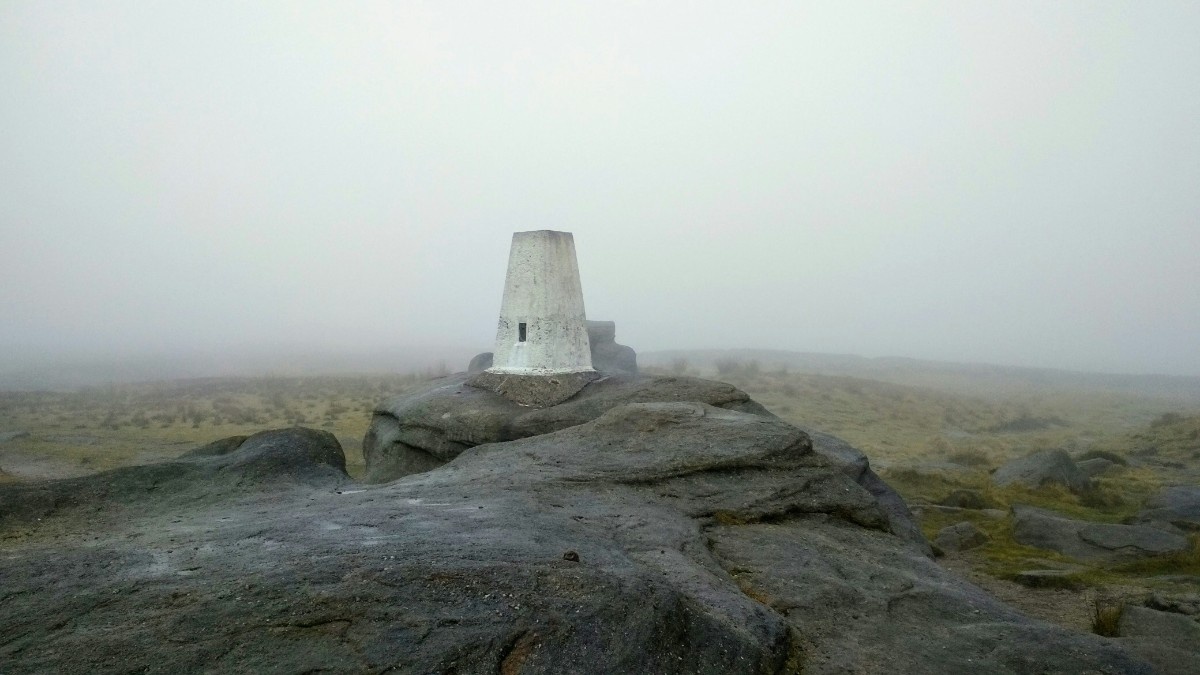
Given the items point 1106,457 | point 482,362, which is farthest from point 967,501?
point 482,362

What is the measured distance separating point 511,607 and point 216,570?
8.13 ft

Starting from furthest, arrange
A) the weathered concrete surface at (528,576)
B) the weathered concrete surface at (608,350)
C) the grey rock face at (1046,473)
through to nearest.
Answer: the weathered concrete surface at (608,350) < the grey rock face at (1046,473) < the weathered concrete surface at (528,576)

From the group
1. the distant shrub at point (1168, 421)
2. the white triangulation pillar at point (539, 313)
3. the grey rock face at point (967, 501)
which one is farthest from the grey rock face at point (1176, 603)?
the distant shrub at point (1168, 421)

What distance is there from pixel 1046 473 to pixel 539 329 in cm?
1516

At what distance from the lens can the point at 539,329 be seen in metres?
16.1

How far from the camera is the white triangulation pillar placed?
1611cm

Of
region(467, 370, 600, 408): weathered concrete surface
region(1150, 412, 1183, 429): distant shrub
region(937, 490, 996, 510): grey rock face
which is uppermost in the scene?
region(467, 370, 600, 408): weathered concrete surface

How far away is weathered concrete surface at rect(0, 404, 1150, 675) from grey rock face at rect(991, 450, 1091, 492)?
41.3ft

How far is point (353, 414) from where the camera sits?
1426 inches

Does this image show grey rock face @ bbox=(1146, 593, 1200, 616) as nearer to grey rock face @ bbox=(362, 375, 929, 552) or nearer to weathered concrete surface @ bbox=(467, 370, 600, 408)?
grey rock face @ bbox=(362, 375, 929, 552)

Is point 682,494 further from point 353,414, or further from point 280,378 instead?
point 280,378

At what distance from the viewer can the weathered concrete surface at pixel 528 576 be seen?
5.23 m

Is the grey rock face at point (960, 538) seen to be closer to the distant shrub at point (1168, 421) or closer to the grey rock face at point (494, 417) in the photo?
the grey rock face at point (494, 417)

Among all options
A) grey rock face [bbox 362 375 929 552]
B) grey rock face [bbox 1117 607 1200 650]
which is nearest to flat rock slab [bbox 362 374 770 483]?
grey rock face [bbox 362 375 929 552]
